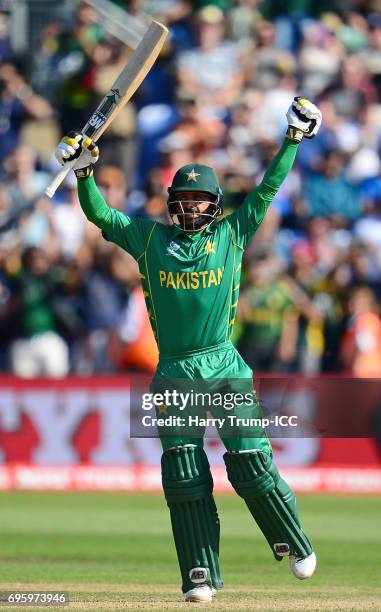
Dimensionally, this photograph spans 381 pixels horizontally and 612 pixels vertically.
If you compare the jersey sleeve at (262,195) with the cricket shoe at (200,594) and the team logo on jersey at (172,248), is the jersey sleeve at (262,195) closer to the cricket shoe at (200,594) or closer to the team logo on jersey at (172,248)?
the team logo on jersey at (172,248)

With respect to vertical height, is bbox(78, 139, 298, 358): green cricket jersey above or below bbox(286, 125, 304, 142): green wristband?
below

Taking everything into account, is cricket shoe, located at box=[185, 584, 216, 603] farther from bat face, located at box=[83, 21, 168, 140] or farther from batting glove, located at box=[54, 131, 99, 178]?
bat face, located at box=[83, 21, 168, 140]

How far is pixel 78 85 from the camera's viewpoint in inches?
673

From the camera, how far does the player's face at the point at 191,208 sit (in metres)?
7.55

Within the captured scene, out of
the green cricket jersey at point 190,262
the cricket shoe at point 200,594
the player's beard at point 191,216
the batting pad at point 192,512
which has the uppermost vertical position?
the player's beard at point 191,216

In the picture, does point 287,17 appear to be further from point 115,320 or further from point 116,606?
point 116,606

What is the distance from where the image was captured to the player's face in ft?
24.8

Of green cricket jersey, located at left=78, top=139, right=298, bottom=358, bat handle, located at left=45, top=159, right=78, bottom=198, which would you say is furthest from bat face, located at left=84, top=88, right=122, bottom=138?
green cricket jersey, located at left=78, top=139, right=298, bottom=358

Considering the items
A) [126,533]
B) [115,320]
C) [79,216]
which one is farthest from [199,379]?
[79,216]

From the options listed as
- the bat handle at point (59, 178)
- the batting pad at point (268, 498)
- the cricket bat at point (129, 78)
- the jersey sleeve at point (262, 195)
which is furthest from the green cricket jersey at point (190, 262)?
the batting pad at point (268, 498)

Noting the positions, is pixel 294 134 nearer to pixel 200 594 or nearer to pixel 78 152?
pixel 78 152

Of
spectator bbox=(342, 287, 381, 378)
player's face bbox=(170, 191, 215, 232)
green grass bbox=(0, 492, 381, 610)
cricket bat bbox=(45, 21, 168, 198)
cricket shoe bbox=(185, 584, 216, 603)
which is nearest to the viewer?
cricket shoe bbox=(185, 584, 216, 603)

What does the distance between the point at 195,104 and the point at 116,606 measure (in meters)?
10.5

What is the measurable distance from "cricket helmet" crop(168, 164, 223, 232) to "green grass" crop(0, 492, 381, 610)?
1936mm
